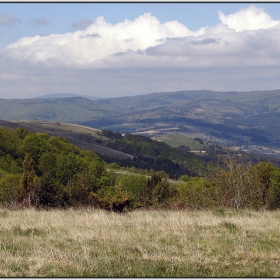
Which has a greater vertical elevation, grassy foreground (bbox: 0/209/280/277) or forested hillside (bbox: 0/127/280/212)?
grassy foreground (bbox: 0/209/280/277)

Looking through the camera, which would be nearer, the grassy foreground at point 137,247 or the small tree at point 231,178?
the grassy foreground at point 137,247

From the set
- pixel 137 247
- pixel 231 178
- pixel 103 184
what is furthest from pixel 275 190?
pixel 137 247

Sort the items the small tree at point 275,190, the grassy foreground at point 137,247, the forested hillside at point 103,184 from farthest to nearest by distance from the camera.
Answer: the small tree at point 275,190 < the forested hillside at point 103,184 < the grassy foreground at point 137,247

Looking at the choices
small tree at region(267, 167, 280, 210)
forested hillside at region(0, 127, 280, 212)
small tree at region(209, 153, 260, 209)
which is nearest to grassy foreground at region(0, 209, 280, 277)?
forested hillside at region(0, 127, 280, 212)

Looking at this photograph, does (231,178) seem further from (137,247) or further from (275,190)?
(275,190)

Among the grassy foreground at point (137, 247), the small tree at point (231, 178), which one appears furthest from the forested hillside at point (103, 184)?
the grassy foreground at point (137, 247)

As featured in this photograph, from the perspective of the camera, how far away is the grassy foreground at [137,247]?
7855 mm

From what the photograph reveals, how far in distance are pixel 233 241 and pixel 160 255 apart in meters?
2.65

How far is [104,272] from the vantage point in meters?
7.72

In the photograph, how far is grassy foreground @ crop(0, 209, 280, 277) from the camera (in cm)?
786

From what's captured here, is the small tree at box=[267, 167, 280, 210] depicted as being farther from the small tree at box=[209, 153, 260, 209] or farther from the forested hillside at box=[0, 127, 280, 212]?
the small tree at box=[209, 153, 260, 209]

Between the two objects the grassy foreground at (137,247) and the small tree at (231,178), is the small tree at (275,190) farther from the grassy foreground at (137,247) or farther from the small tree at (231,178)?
the grassy foreground at (137,247)

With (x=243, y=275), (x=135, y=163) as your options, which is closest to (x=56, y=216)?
(x=243, y=275)

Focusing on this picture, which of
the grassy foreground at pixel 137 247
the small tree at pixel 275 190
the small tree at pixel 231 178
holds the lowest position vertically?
the small tree at pixel 275 190
